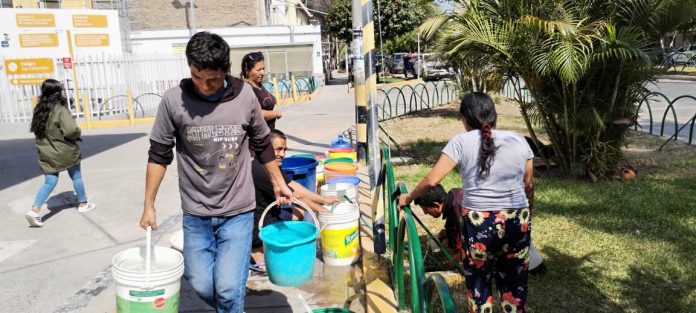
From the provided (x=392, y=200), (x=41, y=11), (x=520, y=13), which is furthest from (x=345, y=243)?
(x=41, y=11)

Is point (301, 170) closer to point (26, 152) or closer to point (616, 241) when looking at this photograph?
point (616, 241)

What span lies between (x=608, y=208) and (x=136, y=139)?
11.1m

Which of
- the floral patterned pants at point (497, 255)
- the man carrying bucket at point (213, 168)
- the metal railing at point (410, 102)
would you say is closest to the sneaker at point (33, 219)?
the man carrying bucket at point (213, 168)

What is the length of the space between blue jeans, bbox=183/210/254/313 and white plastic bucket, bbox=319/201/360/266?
1.31m

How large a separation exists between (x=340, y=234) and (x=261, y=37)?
97.9ft

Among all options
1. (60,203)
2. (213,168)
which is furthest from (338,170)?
(60,203)

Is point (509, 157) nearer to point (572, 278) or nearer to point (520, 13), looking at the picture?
point (572, 278)

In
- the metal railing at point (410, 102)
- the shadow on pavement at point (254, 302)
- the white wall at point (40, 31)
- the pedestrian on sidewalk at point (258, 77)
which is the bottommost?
the shadow on pavement at point (254, 302)

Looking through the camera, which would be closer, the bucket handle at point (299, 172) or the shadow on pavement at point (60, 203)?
the bucket handle at point (299, 172)

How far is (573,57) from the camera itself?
21.8 feet

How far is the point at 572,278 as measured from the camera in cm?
432

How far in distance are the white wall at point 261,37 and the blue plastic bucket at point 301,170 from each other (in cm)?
2754

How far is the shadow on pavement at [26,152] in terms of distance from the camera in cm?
940

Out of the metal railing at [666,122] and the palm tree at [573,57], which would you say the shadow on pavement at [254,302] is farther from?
the metal railing at [666,122]
